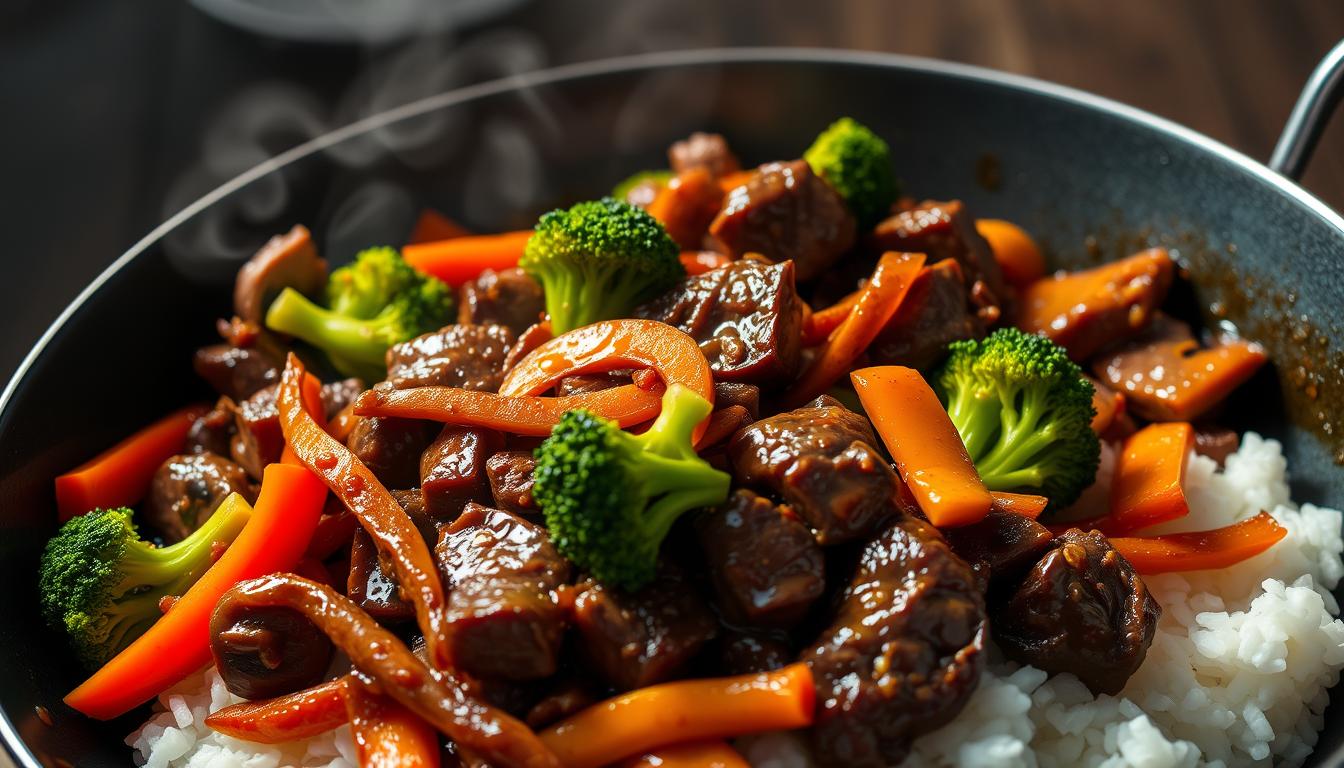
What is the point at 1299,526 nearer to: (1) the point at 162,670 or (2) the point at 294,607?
(2) the point at 294,607

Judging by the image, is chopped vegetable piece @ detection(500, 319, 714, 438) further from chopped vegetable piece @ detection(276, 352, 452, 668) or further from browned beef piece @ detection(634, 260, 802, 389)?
chopped vegetable piece @ detection(276, 352, 452, 668)

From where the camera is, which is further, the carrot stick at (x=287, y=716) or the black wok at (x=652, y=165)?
the black wok at (x=652, y=165)

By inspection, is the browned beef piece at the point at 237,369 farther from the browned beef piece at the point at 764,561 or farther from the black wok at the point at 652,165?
the browned beef piece at the point at 764,561

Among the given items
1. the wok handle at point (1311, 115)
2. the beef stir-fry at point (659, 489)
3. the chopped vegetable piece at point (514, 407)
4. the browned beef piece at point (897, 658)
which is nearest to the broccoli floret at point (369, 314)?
the beef stir-fry at point (659, 489)

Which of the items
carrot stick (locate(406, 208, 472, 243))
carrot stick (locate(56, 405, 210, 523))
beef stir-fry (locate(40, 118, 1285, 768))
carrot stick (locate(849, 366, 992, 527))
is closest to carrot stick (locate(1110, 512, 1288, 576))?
beef stir-fry (locate(40, 118, 1285, 768))

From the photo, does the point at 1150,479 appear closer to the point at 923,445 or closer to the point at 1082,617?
the point at 1082,617

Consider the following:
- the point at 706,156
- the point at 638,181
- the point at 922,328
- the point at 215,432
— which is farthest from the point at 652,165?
the point at 215,432

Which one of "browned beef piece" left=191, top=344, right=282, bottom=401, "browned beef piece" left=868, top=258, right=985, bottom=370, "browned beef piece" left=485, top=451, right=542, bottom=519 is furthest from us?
"browned beef piece" left=191, top=344, right=282, bottom=401
